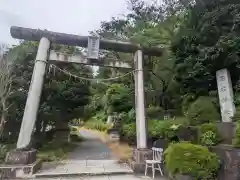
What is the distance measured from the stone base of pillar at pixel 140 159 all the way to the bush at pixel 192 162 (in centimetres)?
187

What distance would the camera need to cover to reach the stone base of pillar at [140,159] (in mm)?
6365

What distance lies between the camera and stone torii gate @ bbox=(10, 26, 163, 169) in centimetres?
636

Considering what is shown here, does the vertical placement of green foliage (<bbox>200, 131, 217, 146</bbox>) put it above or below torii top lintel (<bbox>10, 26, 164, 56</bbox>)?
below

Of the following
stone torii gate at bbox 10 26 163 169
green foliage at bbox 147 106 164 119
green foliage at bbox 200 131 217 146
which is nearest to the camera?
green foliage at bbox 200 131 217 146

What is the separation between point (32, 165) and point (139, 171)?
3291mm

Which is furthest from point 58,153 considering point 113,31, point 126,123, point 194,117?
point 113,31

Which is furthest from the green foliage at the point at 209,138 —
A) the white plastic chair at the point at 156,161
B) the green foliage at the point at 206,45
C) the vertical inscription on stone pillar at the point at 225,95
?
the green foliage at the point at 206,45

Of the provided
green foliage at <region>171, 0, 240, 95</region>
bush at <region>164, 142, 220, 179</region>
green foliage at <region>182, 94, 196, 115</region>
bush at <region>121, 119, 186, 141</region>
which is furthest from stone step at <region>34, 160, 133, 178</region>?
green foliage at <region>171, 0, 240, 95</region>

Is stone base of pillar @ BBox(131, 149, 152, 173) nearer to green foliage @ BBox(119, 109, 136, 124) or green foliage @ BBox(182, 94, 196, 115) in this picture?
green foliage @ BBox(182, 94, 196, 115)

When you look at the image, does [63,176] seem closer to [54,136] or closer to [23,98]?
[23,98]

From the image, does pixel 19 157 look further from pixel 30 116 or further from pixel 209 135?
pixel 209 135

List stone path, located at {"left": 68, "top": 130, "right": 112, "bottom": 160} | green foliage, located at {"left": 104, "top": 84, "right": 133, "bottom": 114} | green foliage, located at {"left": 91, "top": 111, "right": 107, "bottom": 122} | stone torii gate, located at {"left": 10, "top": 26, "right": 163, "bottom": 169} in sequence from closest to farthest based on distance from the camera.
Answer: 1. stone torii gate, located at {"left": 10, "top": 26, "right": 163, "bottom": 169}
2. stone path, located at {"left": 68, "top": 130, "right": 112, "bottom": 160}
3. green foliage, located at {"left": 104, "top": 84, "right": 133, "bottom": 114}
4. green foliage, located at {"left": 91, "top": 111, "right": 107, "bottom": 122}

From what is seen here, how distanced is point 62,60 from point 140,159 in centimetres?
444

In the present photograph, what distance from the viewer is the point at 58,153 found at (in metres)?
9.15
